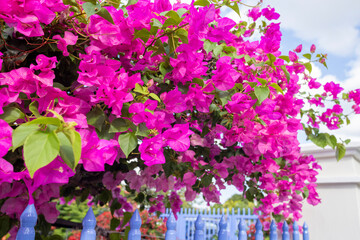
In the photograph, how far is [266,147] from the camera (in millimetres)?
1474

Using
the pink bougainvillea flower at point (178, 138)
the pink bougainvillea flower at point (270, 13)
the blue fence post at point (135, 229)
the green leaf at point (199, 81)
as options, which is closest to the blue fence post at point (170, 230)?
the blue fence post at point (135, 229)

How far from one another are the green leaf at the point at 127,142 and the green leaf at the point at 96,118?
78 millimetres

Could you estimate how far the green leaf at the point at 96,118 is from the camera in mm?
995

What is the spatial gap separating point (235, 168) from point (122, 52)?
1.20m

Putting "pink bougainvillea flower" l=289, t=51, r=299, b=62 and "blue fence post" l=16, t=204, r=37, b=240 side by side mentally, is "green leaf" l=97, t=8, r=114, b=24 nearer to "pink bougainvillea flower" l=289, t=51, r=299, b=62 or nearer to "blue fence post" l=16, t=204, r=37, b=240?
"blue fence post" l=16, t=204, r=37, b=240

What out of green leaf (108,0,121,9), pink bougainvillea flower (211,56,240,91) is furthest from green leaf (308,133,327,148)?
green leaf (108,0,121,9)

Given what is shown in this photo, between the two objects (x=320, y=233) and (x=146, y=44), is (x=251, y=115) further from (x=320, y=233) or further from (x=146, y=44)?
(x=320, y=233)

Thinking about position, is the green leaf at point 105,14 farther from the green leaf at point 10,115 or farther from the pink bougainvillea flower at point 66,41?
the green leaf at point 10,115

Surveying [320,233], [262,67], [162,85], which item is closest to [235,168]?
[262,67]

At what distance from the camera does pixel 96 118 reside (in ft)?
3.29

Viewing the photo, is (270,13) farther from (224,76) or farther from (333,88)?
(333,88)

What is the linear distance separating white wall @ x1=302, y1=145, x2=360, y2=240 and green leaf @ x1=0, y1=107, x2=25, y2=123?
3.98m

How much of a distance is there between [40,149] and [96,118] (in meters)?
0.42

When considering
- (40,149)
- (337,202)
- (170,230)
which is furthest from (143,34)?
(337,202)
